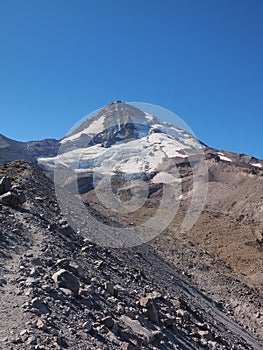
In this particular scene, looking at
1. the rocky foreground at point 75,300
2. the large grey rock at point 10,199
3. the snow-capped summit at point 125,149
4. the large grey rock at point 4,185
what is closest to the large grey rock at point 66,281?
the rocky foreground at point 75,300

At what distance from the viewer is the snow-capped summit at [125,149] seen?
12519cm

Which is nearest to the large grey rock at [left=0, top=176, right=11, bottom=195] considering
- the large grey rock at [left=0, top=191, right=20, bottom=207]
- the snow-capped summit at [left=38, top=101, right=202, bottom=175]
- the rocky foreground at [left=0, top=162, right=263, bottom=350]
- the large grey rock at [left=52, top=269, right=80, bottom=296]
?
the rocky foreground at [left=0, top=162, right=263, bottom=350]

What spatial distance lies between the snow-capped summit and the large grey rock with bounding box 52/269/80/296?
88.2m

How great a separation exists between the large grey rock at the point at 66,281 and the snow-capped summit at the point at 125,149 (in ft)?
289

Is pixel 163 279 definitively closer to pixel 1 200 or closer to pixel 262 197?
pixel 1 200

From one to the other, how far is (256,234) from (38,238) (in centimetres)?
4355

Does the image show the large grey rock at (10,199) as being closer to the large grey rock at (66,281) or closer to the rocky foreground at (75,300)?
the rocky foreground at (75,300)

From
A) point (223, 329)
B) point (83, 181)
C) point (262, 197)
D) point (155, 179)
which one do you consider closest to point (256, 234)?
point (262, 197)

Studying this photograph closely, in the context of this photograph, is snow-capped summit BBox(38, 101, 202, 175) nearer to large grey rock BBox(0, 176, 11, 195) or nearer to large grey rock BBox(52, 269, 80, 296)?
large grey rock BBox(0, 176, 11, 195)

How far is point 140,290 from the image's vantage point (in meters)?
15.2

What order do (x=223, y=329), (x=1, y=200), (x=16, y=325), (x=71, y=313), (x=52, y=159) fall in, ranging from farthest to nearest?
(x=52, y=159) < (x=223, y=329) < (x=1, y=200) < (x=71, y=313) < (x=16, y=325)

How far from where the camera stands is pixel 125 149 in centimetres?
15275

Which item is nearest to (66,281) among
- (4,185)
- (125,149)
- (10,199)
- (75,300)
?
(75,300)

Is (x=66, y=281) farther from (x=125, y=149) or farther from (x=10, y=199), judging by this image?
(x=125, y=149)
